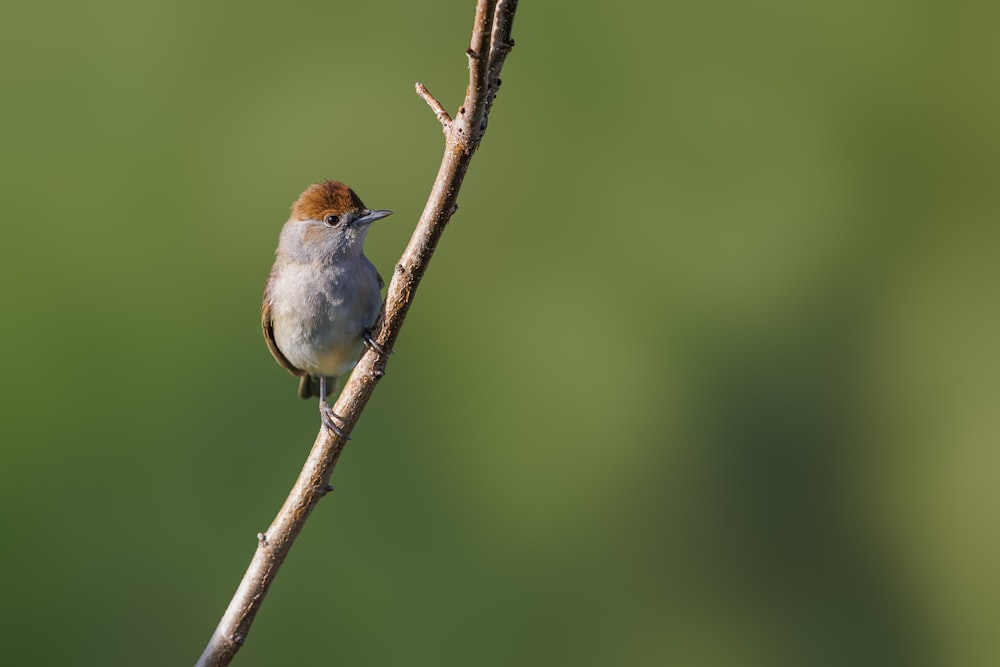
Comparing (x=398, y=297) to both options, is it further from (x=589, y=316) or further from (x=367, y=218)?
(x=589, y=316)

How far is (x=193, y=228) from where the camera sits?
13.0 ft

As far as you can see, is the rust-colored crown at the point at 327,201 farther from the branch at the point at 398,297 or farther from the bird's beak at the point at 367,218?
the branch at the point at 398,297

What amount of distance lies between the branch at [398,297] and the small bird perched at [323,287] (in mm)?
505

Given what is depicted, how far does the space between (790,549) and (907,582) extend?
19.4 inches

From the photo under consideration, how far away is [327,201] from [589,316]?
195 centimetres

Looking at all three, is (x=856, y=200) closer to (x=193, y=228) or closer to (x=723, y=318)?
(x=723, y=318)

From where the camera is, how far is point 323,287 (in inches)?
87.0

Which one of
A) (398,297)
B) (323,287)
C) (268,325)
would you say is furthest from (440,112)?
(268,325)

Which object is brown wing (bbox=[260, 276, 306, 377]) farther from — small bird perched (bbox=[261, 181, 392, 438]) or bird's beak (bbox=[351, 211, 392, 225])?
bird's beak (bbox=[351, 211, 392, 225])

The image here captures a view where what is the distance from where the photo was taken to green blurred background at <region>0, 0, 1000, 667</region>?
3785mm

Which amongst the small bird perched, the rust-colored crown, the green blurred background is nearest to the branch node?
the small bird perched

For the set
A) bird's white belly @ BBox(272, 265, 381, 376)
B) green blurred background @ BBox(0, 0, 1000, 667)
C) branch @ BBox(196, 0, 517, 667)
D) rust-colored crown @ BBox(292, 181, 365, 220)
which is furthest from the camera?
green blurred background @ BBox(0, 0, 1000, 667)

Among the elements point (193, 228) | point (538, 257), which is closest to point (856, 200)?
point (538, 257)

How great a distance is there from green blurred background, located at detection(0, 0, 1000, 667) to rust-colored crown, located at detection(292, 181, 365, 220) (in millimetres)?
1314
